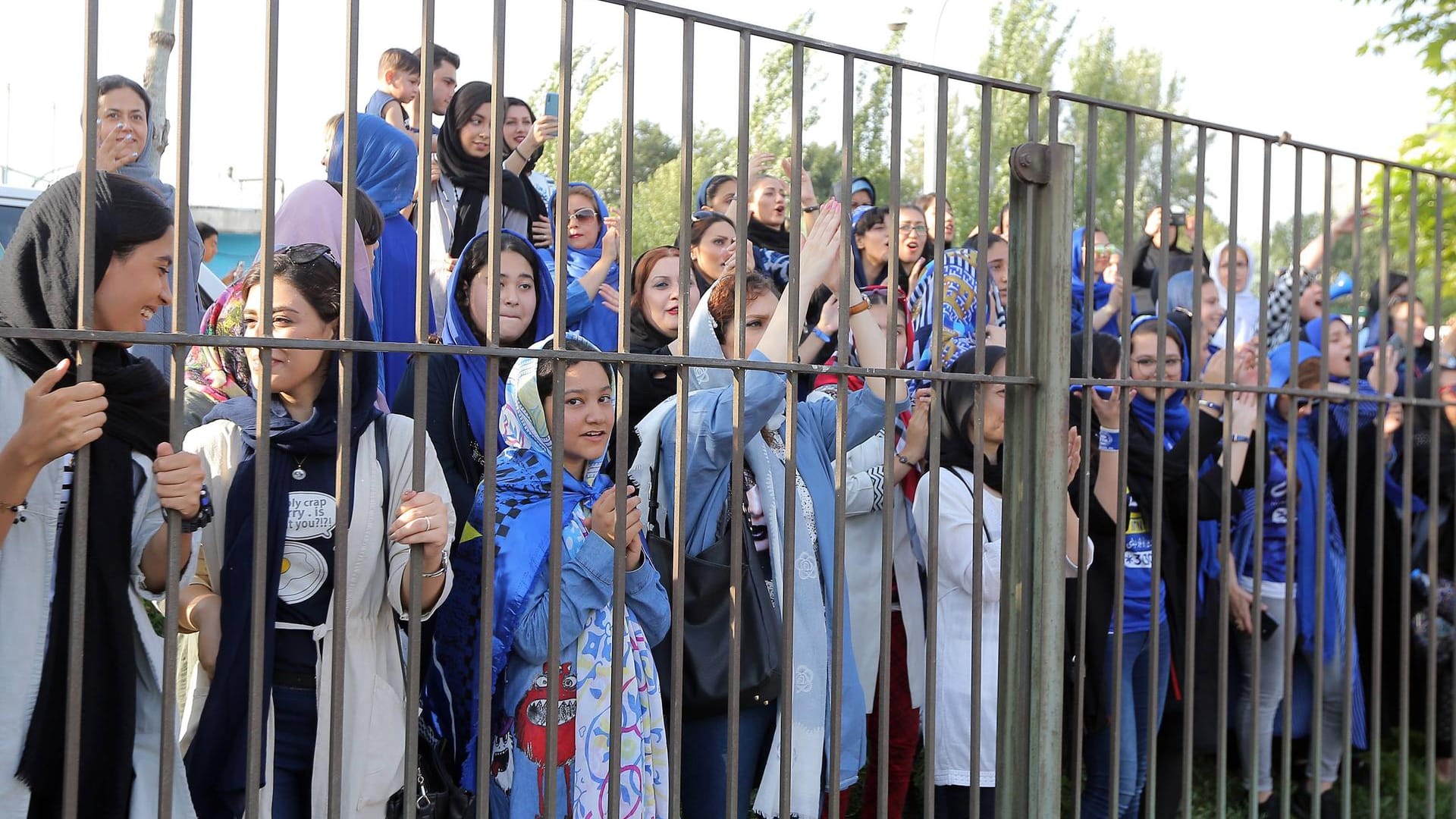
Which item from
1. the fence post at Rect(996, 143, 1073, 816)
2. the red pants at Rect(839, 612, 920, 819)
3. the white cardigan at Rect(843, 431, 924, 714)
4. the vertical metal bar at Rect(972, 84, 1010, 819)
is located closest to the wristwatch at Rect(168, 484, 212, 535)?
the vertical metal bar at Rect(972, 84, 1010, 819)

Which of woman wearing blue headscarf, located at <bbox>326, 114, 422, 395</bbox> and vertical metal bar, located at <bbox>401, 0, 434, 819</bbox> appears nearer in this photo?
vertical metal bar, located at <bbox>401, 0, 434, 819</bbox>

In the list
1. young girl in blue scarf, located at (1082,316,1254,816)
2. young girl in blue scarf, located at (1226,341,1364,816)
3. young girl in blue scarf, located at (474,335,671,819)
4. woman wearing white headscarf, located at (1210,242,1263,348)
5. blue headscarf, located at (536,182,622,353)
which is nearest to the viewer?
young girl in blue scarf, located at (474,335,671,819)

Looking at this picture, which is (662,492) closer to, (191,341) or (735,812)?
(735,812)

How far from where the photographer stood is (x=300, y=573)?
271cm

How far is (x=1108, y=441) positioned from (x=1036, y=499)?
1.26 m

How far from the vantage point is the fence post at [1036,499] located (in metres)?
3.02

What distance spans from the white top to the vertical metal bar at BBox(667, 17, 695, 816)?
4.23 ft

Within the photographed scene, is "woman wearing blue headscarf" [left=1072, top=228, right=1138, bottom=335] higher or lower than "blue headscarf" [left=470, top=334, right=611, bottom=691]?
higher

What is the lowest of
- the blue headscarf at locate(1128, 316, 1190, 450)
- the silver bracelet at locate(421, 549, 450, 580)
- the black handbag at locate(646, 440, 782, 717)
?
the black handbag at locate(646, 440, 782, 717)

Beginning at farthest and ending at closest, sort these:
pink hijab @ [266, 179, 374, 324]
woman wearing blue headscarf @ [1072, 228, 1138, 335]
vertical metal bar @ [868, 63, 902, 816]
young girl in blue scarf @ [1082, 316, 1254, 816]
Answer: woman wearing blue headscarf @ [1072, 228, 1138, 335] < young girl in blue scarf @ [1082, 316, 1254, 816] < pink hijab @ [266, 179, 374, 324] < vertical metal bar @ [868, 63, 902, 816]

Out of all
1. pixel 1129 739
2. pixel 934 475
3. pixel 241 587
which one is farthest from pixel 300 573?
Answer: pixel 1129 739

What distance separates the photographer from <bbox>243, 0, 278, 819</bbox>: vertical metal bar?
2.09 meters

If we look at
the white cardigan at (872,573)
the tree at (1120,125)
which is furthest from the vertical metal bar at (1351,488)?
the tree at (1120,125)

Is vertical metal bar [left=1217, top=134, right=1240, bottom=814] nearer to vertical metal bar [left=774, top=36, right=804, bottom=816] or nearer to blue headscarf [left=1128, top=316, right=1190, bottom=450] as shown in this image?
blue headscarf [left=1128, top=316, right=1190, bottom=450]
